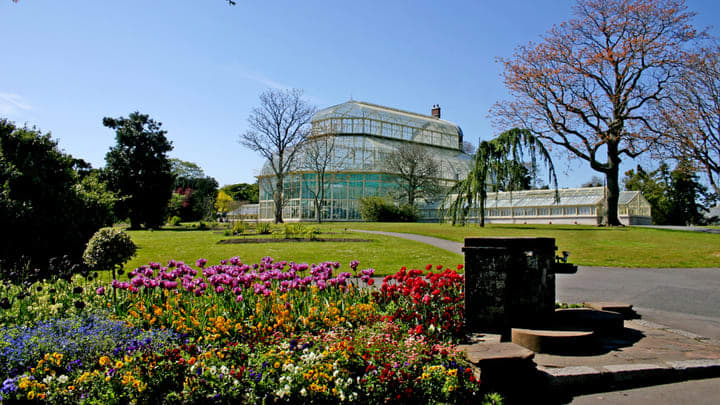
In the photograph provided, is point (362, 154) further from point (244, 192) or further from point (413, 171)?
point (244, 192)

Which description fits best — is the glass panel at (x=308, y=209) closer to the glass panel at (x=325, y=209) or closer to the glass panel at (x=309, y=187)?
the glass panel at (x=309, y=187)

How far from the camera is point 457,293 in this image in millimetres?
5879

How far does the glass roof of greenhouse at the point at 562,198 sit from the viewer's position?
36.2 metres

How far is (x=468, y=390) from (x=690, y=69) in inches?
1253

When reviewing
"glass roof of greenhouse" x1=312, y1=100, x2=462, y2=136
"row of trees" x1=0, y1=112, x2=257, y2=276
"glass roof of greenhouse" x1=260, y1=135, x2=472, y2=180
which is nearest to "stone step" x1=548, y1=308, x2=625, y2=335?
"row of trees" x1=0, y1=112, x2=257, y2=276

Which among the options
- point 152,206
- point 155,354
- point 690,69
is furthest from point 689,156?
point 152,206

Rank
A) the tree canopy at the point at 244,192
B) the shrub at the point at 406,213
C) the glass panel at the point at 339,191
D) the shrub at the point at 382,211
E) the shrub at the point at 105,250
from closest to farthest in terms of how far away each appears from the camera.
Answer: the shrub at the point at 105,250 < the shrub at the point at 382,211 < the shrub at the point at 406,213 < the glass panel at the point at 339,191 < the tree canopy at the point at 244,192

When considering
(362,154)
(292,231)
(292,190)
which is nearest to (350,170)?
(362,154)

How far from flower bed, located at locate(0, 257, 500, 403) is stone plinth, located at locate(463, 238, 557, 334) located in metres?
0.32

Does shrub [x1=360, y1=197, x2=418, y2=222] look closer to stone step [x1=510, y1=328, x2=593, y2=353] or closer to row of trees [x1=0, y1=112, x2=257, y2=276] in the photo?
row of trees [x1=0, y1=112, x2=257, y2=276]

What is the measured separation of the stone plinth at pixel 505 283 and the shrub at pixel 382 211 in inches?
1427

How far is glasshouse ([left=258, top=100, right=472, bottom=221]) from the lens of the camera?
52062 millimetres

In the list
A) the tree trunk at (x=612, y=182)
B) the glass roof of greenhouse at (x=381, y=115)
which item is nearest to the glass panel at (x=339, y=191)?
the glass roof of greenhouse at (x=381, y=115)

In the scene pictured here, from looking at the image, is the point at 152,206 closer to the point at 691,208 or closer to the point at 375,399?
the point at 375,399
